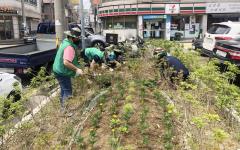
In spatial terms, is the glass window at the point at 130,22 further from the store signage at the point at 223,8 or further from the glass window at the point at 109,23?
the store signage at the point at 223,8

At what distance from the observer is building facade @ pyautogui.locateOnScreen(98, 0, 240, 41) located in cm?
3181

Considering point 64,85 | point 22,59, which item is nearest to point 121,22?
point 22,59

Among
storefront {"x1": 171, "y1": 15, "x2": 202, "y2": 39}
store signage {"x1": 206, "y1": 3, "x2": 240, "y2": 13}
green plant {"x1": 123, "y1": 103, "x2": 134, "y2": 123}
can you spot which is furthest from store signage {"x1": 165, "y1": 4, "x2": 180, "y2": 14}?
green plant {"x1": 123, "y1": 103, "x2": 134, "y2": 123}

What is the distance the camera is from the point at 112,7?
3406 centimetres

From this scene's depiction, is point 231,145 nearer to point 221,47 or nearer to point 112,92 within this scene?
point 112,92

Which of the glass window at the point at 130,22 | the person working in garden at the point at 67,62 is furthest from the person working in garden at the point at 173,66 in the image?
the glass window at the point at 130,22

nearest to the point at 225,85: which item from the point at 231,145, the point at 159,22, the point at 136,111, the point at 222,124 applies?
the point at 222,124

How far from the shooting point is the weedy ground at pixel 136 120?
359 centimetres

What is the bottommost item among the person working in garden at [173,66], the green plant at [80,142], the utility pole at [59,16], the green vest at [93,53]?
the green plant at [80,142]

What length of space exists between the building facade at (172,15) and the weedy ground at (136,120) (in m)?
26.0

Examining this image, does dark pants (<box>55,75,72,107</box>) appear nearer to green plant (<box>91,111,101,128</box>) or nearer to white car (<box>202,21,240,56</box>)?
green plant (<box>91,111,101,128</box>)

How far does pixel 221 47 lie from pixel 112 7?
87.5 ft

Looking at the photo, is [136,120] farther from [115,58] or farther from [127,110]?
[115,58]

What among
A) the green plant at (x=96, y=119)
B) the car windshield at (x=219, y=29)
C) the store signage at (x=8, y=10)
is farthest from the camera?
the store signage at (x=8, y=10)
